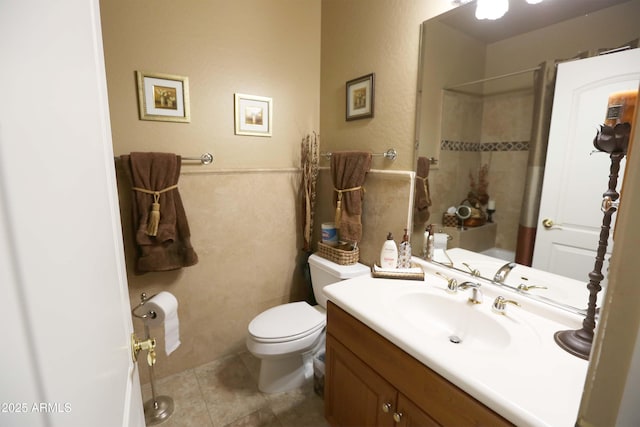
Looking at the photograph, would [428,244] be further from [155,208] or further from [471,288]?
[155,208]

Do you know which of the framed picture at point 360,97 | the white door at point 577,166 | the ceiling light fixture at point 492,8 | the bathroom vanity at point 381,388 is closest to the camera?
the bathroom vanity at point 381,388

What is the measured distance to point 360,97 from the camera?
1714 millimetres

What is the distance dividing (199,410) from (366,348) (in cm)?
113

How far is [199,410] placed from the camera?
61.2 inches

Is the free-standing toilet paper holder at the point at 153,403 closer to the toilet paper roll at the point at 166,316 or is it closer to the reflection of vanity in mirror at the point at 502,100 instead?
the toilet paper roll at the point at 166,316

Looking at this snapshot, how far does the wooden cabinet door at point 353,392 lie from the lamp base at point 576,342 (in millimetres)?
543

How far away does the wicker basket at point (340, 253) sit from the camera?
1.72m

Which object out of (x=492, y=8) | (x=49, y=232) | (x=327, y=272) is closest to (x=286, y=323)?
(x=327, y=272)

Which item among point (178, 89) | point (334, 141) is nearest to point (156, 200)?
point (178, 89)

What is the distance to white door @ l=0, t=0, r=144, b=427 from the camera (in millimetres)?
207

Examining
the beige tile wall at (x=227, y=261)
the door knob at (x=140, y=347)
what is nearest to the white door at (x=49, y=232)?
the door knob at (x=140, y=347)

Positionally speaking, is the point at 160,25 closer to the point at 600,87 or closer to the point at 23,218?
the point at 23,218

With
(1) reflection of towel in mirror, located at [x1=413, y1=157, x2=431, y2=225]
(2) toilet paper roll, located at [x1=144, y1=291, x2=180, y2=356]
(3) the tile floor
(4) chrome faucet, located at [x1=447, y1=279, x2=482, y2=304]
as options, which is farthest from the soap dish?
(2) toilet paper roll, located at [x1=144, y1=291, x2=180, y2=356]

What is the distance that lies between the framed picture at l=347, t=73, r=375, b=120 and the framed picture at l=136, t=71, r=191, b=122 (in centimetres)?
96
